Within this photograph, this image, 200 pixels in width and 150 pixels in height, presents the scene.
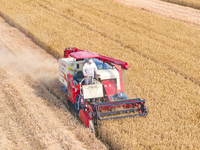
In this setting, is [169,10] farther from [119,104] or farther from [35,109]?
[35,109]

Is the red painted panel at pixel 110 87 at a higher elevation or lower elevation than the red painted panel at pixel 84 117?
higher

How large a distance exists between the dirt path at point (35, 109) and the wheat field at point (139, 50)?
34.6 inches

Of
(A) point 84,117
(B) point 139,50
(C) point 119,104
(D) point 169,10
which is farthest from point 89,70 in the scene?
(D) point 169,10

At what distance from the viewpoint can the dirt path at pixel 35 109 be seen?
7062 mm

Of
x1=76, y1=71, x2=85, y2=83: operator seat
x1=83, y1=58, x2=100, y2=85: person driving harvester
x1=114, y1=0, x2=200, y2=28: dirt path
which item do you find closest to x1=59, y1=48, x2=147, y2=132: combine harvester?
x1=76, y1=71, x2=85, y2=83: operator seat

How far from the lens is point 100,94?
838 centimetres

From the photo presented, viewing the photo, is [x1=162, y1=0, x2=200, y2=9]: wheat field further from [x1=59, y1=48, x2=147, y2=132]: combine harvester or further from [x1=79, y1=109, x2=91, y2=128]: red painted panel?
[x1=79, y1=109, x2=91, y2=128]: red painted panel

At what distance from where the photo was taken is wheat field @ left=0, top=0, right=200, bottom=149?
23.5ft

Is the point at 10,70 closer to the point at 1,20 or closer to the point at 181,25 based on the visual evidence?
the point at 1,20

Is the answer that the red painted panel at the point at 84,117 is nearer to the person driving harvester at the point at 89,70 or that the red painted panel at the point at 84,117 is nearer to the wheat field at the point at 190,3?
the person driving harvester at the point at 89,70

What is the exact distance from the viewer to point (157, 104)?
8.80 meters

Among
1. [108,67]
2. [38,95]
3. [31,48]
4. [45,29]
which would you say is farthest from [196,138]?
[45,29]

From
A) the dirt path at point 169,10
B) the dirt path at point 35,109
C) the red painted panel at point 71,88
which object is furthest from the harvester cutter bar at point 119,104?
the dirt path at point 169,10

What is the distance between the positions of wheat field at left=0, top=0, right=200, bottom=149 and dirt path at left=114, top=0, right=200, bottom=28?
1886 millimetres
